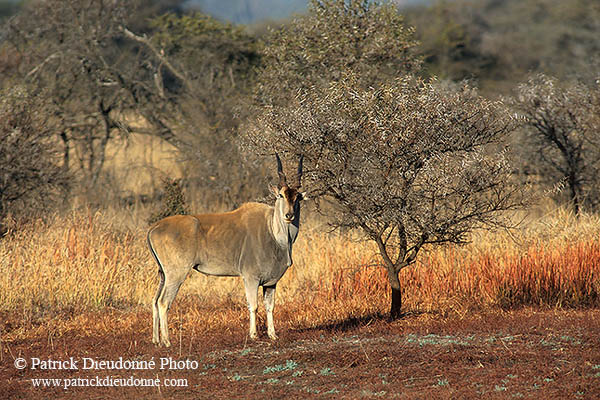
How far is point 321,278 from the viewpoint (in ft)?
43.0

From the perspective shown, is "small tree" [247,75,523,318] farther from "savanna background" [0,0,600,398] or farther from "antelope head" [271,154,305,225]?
"antelope head" [271,154,305,225]

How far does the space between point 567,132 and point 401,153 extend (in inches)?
382

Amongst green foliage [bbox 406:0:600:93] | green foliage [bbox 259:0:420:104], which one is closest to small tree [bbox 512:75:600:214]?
green foliage [bbox 259:0:420:104]

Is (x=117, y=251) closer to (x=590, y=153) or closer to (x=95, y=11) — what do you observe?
(x=590, y=153)

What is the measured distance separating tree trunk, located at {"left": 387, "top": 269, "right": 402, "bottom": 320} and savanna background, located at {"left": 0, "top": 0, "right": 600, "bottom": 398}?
0.03 meters

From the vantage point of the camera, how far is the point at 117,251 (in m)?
14.1

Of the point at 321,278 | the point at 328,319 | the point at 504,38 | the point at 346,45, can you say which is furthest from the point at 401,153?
the point at 504,38

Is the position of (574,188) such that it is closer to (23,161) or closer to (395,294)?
(395,294)

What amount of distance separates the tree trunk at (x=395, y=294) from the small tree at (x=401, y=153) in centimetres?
70

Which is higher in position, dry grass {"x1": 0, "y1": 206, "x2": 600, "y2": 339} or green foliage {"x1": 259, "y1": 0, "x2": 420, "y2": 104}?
green foliage {"x1": 259, "y1": 0, "x2": 420, "y2": 104}

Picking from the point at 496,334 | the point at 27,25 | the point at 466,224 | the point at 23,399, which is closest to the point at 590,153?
the point at 466,224

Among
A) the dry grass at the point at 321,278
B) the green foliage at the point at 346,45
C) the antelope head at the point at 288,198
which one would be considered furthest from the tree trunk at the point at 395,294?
the green foliage at the point at 346,45

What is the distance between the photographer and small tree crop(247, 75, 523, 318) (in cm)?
962

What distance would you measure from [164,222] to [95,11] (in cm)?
1690
